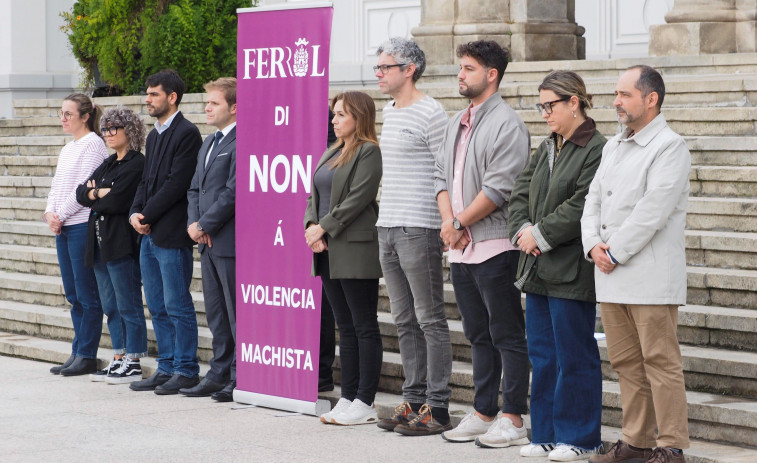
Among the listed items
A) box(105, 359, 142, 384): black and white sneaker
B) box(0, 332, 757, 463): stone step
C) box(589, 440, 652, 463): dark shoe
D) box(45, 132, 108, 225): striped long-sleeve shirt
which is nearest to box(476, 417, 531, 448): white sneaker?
box(0, 332, 757, 463): stone step

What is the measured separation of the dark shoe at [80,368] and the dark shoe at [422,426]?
322cm

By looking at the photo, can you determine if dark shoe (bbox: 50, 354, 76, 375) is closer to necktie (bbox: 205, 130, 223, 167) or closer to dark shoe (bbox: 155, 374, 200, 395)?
dark shoe (bbox: 155, 374, 200, 395)

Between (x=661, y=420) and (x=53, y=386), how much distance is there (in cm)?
470

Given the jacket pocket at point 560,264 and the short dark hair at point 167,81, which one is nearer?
the jacket pocket at point 560,264

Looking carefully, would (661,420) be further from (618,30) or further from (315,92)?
(618,30)

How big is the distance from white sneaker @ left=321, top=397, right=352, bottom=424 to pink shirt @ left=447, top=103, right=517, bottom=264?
120 cm

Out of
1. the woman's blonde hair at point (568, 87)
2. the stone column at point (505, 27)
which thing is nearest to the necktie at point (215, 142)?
the woman's blonde hair at point (568, 87)

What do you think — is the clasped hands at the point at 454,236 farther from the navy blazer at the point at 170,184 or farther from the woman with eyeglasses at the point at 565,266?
the navy blazer at the point at 170,184

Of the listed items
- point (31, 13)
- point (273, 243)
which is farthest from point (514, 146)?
point (31, 13)

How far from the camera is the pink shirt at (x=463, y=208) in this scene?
281 inches

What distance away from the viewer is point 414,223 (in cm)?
747

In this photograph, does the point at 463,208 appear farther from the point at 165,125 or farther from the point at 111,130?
the point at 111,130

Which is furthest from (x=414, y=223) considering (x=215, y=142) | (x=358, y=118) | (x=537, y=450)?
(x=215, y=142)

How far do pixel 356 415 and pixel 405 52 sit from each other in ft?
6.75
